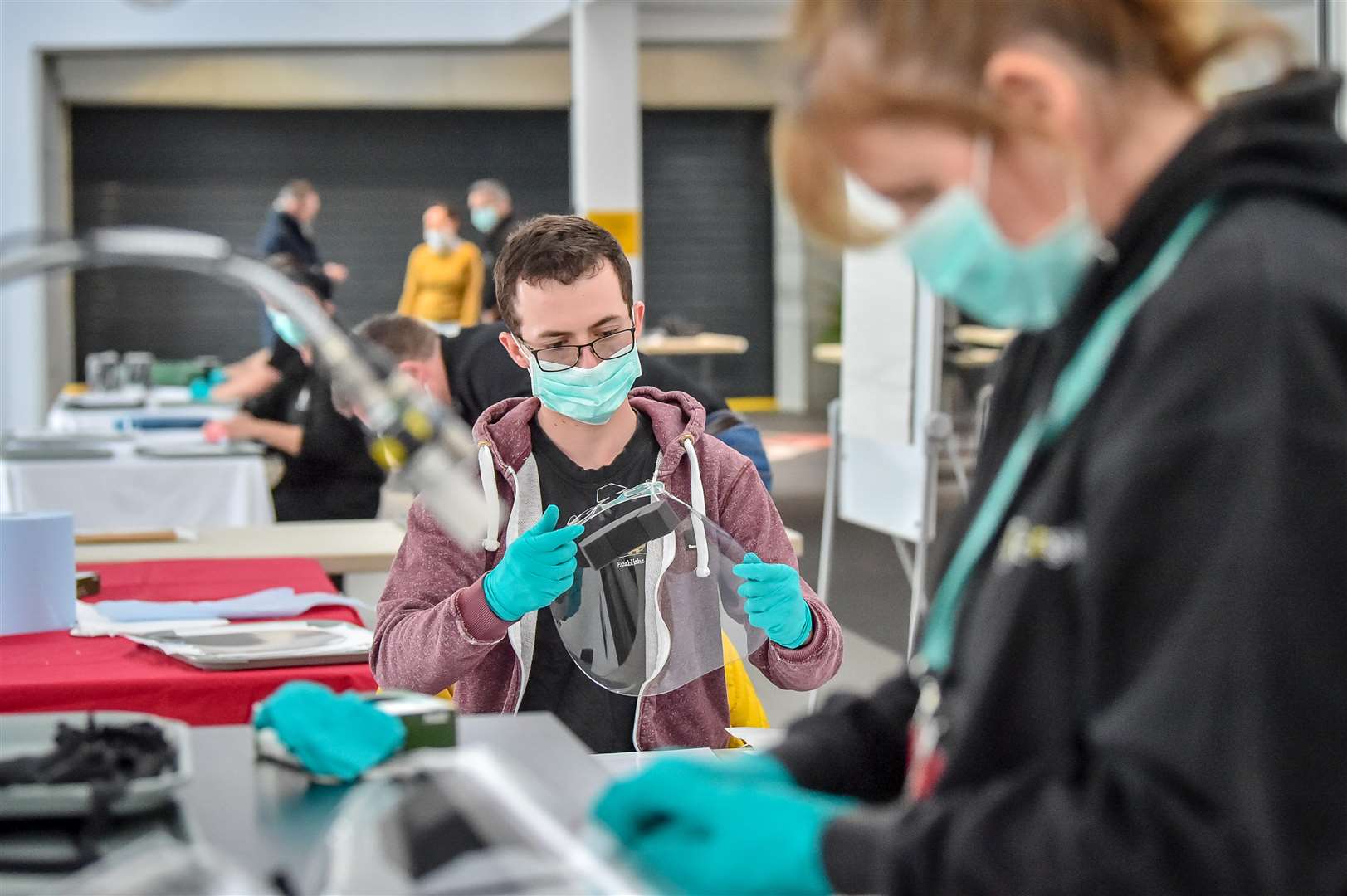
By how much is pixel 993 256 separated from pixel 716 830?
0.36 metres

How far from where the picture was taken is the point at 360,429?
401cm

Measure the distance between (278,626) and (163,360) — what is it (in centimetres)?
1001

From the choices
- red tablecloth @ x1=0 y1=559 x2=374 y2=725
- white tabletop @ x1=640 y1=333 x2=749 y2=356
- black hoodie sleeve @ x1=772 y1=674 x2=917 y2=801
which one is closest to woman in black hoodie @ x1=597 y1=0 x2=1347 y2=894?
black hoodie sleeve @ x1=772 y1=674 x2=917 y2=801

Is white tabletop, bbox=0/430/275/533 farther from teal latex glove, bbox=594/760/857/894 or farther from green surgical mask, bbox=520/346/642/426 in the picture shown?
teal latex glove, bbox=594/760/857/894

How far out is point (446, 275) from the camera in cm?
922

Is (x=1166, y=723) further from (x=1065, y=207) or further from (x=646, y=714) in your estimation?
(x=646, y=714)

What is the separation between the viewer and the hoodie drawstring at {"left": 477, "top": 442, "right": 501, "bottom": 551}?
1.80m

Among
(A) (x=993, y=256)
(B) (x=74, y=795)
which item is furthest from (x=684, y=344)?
(A) (x=993, y=256)

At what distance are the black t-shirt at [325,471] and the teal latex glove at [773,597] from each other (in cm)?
251

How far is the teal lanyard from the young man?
31.8 inches

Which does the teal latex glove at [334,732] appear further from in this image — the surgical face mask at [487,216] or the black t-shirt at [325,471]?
the surgical face mask at [487,216]

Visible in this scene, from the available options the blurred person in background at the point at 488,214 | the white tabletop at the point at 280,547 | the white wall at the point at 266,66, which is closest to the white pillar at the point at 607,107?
the white wall at the point at 266,66

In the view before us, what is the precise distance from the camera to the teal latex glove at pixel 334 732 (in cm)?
118

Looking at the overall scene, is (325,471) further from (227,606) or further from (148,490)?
(227,606)
